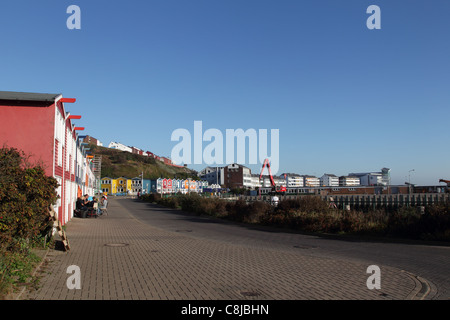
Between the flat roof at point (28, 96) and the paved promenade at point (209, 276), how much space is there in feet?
20.0

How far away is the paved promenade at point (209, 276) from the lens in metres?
6.86

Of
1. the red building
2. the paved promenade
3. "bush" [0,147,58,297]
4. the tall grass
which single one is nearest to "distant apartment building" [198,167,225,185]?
the tall grass

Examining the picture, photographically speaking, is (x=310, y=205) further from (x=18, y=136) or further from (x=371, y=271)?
→ (x=18, y=136)

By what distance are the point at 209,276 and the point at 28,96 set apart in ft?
37.4

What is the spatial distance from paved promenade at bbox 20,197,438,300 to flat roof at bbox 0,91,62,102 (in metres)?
6.11

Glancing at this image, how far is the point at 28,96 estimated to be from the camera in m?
15.5

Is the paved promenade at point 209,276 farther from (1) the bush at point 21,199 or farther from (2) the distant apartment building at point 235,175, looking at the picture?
(2) the distant apartment building at point 235,175

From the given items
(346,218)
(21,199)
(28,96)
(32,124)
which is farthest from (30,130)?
(346,218)

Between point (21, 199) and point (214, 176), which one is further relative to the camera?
point (214, 176)

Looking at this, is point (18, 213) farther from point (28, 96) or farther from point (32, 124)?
point (28, 96)

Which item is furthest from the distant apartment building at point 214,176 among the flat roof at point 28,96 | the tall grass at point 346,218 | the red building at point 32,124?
the red building at point 32,124

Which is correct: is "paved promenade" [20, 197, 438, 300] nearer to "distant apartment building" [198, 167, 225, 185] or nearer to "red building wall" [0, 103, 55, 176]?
"red building wall" [0, 103, 55, 176]

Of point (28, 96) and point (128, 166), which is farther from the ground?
point (128, 166)
